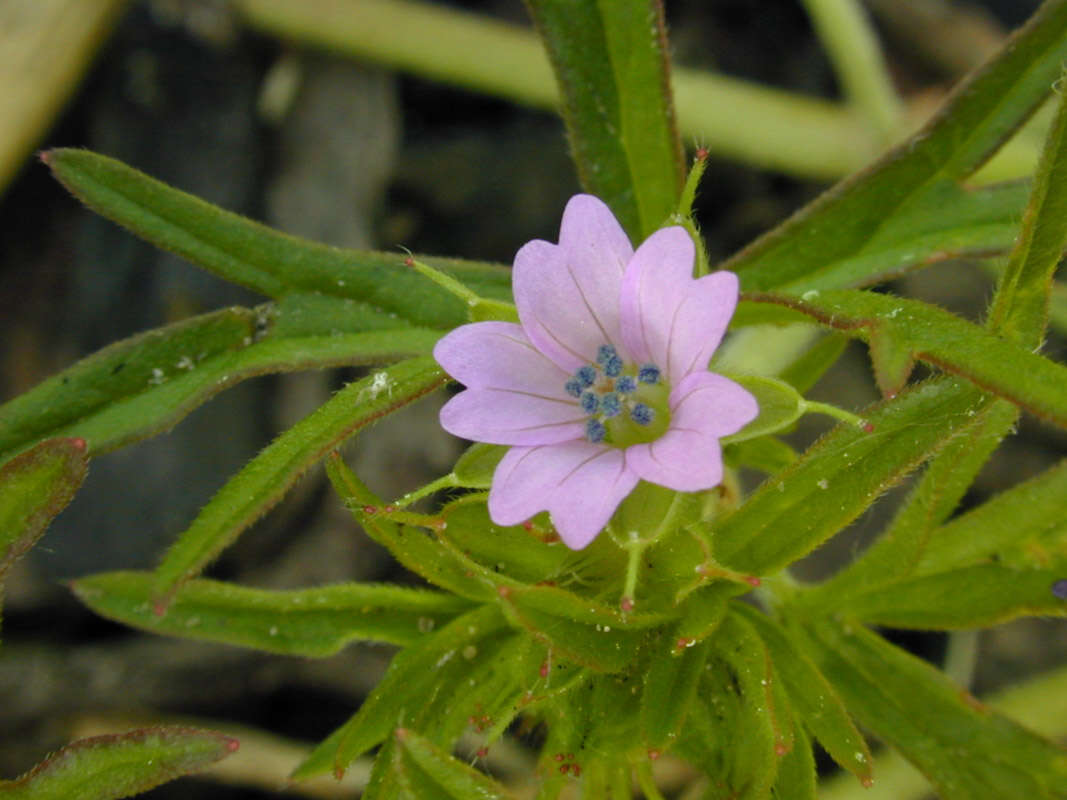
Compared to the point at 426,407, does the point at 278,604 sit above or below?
above

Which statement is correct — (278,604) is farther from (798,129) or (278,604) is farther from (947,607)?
(798,129)

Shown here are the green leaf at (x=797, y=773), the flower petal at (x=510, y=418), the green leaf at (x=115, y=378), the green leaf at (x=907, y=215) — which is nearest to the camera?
the flower petal at (x=510, y=418)

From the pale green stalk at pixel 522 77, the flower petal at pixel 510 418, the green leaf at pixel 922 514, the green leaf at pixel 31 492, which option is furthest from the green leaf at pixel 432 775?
the pale green stalk at pixel 522 77

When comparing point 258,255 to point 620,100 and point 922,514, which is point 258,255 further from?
point 922,514

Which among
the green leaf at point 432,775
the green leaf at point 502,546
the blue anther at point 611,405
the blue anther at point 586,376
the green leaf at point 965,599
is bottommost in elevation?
the green leaf at point 965,599

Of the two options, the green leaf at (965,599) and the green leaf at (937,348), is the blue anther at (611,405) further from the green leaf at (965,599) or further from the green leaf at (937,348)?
the green leaf at (965,599)

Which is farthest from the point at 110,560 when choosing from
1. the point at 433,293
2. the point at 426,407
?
the point at 433,293

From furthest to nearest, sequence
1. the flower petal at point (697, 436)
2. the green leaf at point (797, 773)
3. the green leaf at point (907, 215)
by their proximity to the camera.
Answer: the green leaf at point (907, 215) < the green leaf at point (797, 773) < the flower petal at point (697, 436)
